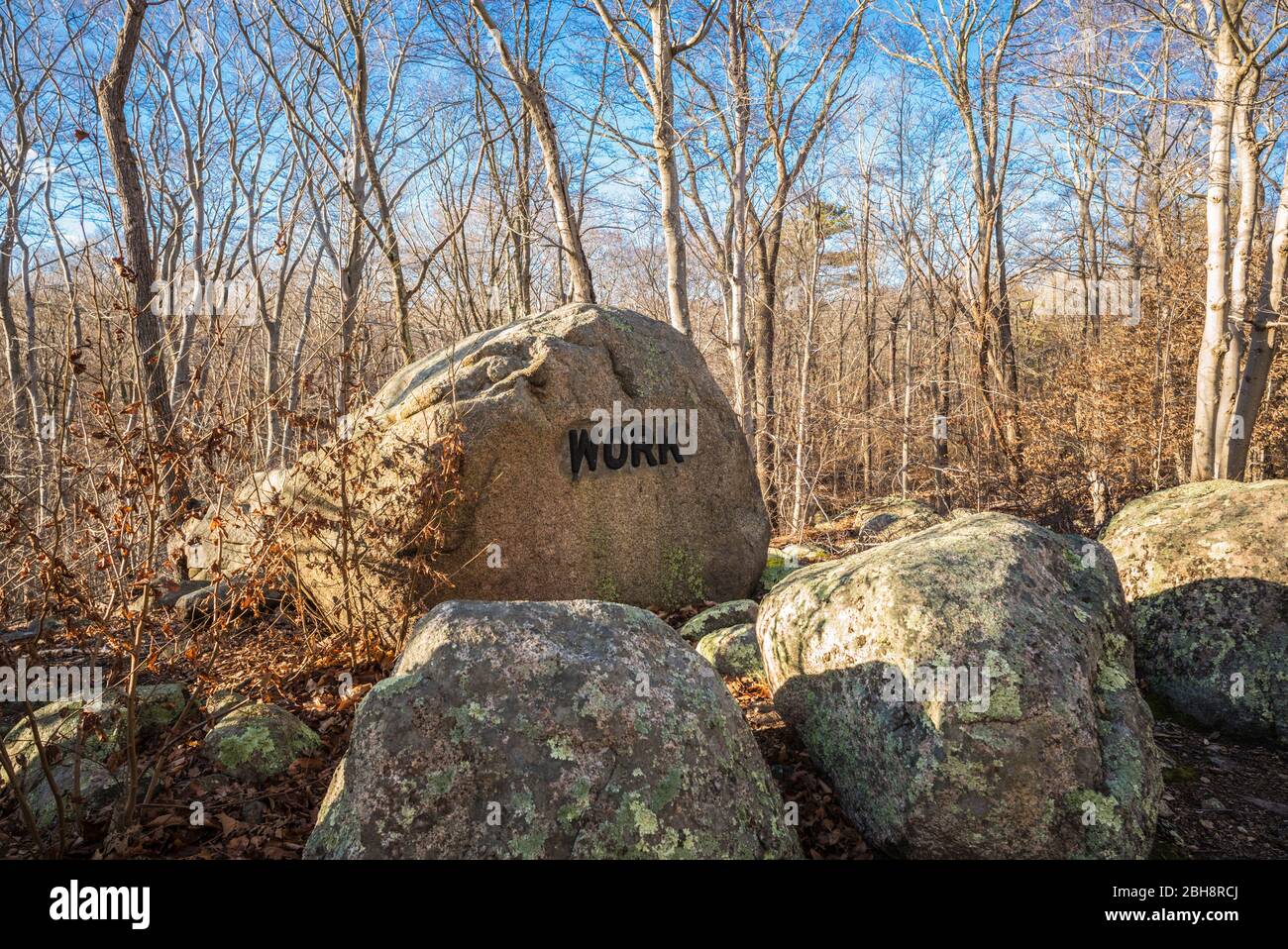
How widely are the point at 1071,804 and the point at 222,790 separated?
3823 millimetres

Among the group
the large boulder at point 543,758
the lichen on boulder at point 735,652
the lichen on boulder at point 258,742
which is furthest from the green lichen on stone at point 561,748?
the lichen on boulder at point 735,652

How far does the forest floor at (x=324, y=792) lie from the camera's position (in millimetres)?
3381

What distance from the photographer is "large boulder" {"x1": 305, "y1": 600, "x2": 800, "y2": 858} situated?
105 inches

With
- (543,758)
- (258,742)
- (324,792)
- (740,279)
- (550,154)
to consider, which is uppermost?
(550,154)

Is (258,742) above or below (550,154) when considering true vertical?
below

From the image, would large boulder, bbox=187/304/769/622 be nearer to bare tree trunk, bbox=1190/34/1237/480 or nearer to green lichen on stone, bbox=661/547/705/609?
green lichen on stone, bbox=661/547/705/609

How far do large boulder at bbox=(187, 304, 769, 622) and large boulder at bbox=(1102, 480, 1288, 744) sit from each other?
9.69ft

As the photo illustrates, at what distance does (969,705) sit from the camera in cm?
315

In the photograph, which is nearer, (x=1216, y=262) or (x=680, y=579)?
(x=680, y=579)

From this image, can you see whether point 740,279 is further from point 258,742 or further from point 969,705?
point 258,742

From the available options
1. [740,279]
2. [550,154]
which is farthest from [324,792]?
[740,279]

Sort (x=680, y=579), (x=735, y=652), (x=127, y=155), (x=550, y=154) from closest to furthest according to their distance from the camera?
(x=735, y=652), (x=680, y=579), (x=127, y=155), (x=550, y=154)

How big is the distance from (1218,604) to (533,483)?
4400 millimetres
